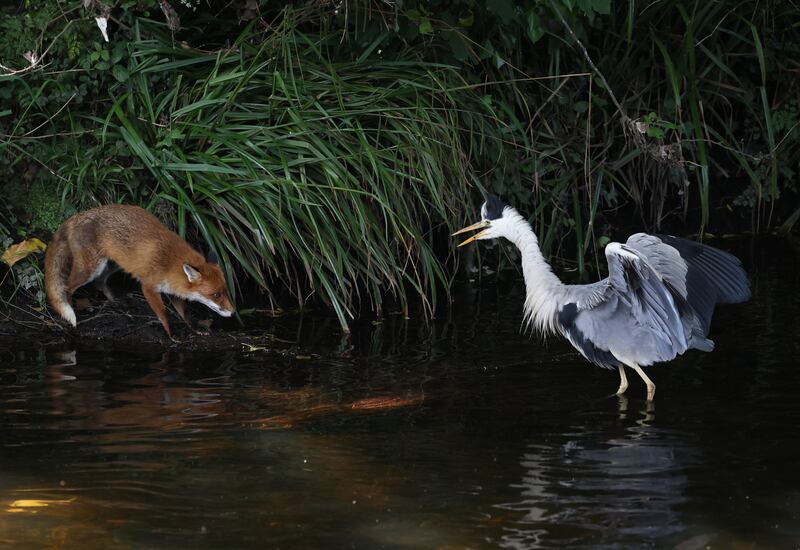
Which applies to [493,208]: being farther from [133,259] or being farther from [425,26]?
[133,259]

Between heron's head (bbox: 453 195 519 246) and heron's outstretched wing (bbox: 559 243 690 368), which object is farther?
heron's head (bbox: 453 195 519 246)

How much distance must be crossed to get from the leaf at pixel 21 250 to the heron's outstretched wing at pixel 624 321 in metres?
3.32

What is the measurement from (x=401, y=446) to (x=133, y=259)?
2.55 m

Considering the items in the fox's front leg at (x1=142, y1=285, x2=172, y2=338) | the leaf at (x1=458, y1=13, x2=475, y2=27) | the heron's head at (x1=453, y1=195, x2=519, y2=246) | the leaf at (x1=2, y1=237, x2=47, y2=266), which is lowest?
the fox's front leg at (x1=142, y1=285, x2=172, y2=338)

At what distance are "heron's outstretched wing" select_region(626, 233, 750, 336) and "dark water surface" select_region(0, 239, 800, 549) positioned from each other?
0.41m

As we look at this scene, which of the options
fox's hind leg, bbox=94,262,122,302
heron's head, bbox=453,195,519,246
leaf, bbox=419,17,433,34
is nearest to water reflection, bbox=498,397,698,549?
heron's head, bbox=453,195,519,246

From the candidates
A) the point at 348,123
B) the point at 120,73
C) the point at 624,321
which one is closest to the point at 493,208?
the point at 624,321

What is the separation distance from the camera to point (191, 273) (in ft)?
21.3

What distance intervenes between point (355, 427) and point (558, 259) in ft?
11.9

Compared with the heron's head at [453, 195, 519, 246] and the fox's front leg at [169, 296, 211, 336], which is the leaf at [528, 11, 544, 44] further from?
the fox's front leg at [169, 296, 211, 336]

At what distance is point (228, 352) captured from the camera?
Result: 652 centimetres

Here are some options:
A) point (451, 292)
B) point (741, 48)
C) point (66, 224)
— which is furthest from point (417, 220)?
point (741, 48)

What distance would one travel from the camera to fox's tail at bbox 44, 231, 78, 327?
6.69 meters

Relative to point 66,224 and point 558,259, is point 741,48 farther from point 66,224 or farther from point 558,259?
Answer: point 66,224
